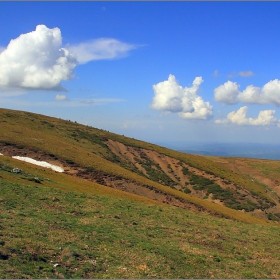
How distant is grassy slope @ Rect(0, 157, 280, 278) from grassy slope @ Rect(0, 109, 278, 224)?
20.0 meters

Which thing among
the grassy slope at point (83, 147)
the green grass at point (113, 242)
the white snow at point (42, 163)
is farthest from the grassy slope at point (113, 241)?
the white snow at point (42, 163)

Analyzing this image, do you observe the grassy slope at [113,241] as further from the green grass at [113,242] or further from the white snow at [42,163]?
the white snow at [42,163]

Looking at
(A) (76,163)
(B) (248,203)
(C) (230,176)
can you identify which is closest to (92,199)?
(A) (76,163)

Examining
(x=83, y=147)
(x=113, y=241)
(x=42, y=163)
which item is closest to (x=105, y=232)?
(x=113, y=241)

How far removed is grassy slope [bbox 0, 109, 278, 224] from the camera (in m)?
59.0

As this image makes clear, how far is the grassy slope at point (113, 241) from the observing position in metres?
17.6

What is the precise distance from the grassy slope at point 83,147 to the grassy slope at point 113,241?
20.0 meters

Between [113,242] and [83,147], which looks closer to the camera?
[113,242]

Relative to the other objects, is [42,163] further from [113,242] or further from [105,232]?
[113,242]

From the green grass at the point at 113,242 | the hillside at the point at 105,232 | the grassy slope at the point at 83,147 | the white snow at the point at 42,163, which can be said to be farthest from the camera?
the white snow at the point at 42,163

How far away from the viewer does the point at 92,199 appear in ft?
121

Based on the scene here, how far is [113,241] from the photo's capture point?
23062mm

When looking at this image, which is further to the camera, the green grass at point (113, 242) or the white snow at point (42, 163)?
the white snow at point (42, 163)

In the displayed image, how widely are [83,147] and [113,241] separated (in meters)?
62.9
